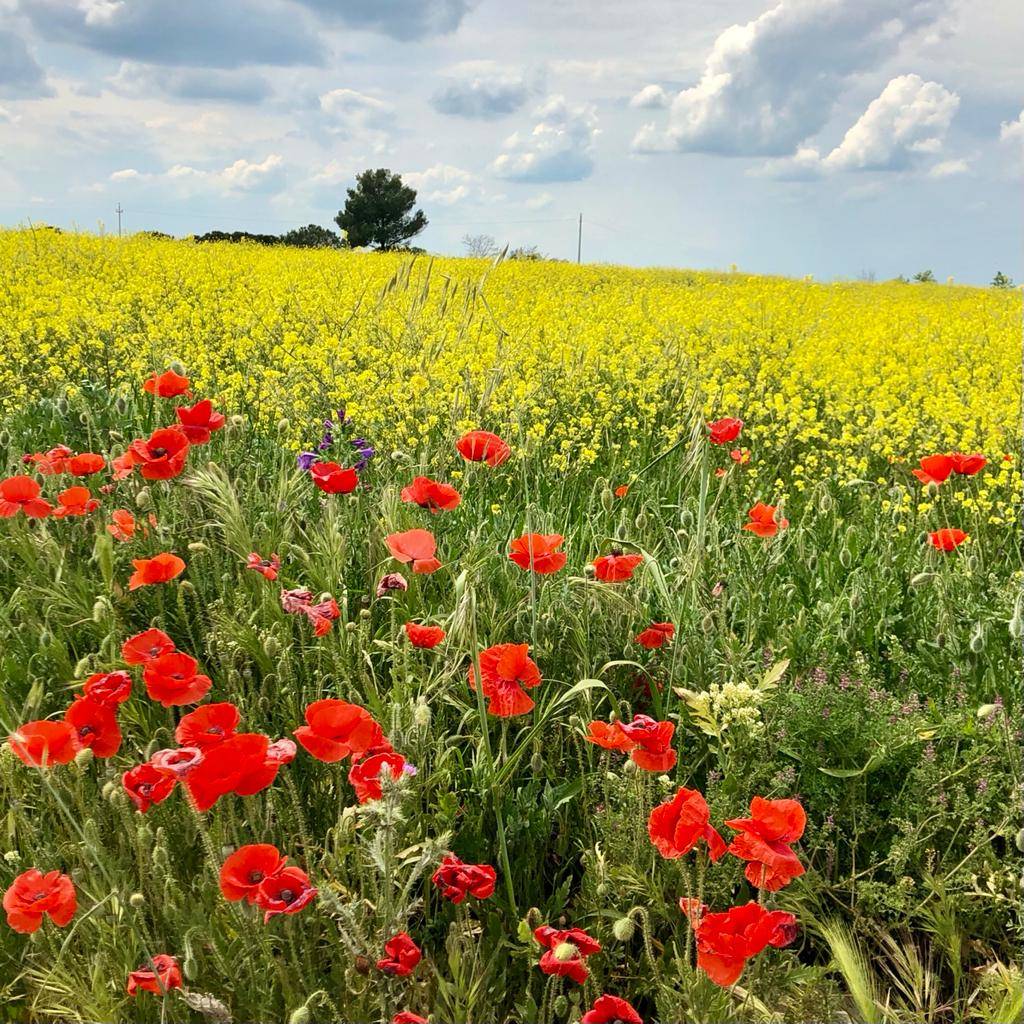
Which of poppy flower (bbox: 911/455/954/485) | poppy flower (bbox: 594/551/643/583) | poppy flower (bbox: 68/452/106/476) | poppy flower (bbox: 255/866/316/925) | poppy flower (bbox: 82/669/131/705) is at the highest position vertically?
poppy flower (bbox: 911/455/954/485)

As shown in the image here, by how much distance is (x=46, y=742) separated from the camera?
4.22 feet

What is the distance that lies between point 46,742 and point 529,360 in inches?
179

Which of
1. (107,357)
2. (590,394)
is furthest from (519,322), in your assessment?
(107,357)

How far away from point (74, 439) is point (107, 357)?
197 centimetres

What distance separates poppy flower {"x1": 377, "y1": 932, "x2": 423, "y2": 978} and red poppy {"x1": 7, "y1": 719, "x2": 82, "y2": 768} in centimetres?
55

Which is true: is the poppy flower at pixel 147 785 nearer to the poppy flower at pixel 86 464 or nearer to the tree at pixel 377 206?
the poppy flower at pixel 86 464

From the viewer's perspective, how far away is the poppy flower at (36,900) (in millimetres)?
1230

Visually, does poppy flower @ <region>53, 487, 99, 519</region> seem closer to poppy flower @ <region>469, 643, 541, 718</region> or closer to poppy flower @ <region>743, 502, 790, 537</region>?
poppy flower @ <region>469, 643, 541, 718</region>

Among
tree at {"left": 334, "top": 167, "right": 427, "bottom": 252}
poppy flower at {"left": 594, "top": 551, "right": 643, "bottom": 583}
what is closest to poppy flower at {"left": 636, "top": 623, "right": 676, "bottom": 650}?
poppy flower at {"left": 594, "top": 551, "right": 643, "bottom": 583}

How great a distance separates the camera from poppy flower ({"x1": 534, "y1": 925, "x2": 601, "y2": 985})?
1.11 metres

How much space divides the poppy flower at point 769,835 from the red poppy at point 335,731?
1.72 ft

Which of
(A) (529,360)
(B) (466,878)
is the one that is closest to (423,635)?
(B) (466,878)

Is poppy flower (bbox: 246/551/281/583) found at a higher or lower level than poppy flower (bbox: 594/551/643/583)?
lower

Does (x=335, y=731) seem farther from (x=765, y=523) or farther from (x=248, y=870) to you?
(x=765, y=523)
